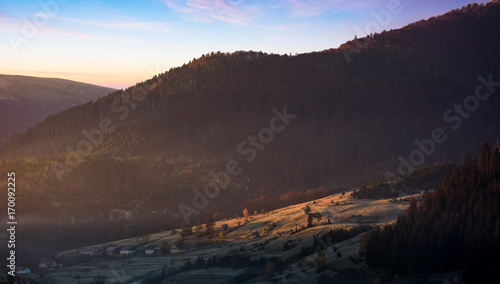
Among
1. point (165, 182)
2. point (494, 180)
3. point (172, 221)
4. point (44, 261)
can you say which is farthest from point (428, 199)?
point (165, 182)

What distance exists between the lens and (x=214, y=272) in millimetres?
71125

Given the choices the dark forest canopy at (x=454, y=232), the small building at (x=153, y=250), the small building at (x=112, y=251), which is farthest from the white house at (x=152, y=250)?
the dark forest canopy at (x=454, y=232)

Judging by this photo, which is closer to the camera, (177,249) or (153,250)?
(177,249)

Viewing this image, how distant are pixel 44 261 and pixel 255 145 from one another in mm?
108611

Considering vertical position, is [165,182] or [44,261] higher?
[165,182]

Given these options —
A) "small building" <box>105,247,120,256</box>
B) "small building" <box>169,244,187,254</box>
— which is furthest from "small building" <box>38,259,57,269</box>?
"small building" <box>169,244,187,254</box>

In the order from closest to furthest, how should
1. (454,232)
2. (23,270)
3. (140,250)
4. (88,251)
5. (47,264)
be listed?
(454,232), (23,270), (47,264), (140,250), (88,251)

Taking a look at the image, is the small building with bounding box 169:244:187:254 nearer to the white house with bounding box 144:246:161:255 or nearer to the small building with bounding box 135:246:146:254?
the white house with bounding box 144:246:161:255

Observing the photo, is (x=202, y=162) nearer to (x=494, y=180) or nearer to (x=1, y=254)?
(x=1, y=254)

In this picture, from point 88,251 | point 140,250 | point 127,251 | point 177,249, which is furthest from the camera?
point 88,251

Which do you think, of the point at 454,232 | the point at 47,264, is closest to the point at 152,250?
the point at 47,264

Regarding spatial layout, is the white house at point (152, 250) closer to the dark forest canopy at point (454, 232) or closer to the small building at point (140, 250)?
the small building at point (140, 250)

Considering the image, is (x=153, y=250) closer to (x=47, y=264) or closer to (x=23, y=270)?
(x=47, y=264)

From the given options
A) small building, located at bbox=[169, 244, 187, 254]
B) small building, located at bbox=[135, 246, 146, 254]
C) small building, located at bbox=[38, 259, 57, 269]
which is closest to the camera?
small building, located at bbox=[38, 259, 57, 269]
